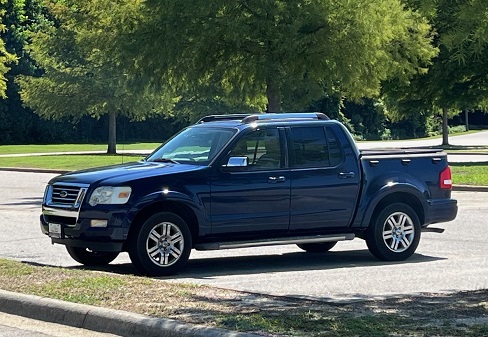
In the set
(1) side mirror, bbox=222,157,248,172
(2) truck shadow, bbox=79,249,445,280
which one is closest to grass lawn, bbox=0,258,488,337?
(2) truck shadow, bbox=79,249,445,280

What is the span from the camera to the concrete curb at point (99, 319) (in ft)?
25.8

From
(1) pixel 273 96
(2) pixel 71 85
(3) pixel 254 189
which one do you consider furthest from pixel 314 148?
(2) pixel 71 85

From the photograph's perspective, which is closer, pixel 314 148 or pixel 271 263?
pixel 314 148

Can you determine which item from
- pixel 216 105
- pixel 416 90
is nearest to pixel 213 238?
pixel 416 90

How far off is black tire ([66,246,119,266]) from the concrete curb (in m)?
3.04

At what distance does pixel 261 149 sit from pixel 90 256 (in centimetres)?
250

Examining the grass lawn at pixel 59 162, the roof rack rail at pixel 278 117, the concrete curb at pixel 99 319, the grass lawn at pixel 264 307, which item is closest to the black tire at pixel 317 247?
the roof rack rail at pixel 278 117

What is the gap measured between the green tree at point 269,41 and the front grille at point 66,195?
1555 centimetres

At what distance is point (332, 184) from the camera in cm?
1292

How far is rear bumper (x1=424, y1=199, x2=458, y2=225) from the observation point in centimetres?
1359

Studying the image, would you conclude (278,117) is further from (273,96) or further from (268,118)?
(273,96)

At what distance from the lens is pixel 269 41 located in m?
28.6

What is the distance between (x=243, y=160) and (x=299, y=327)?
4.76m

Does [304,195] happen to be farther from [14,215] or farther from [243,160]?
[14,215]
